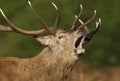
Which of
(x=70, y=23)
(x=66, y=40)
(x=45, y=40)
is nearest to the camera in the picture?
(x=66, y=40)

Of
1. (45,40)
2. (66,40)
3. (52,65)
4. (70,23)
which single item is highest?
(70,23)

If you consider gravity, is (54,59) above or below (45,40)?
below

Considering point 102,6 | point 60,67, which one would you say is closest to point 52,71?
point 60,67

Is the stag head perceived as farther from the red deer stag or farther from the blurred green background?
the blurred green background

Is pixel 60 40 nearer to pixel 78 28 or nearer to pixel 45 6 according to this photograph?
pixel 78 28

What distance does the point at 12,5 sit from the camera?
2309 cm

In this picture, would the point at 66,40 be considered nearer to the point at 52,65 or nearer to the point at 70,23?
the point at 52,65

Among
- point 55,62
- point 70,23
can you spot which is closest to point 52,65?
point 55,62

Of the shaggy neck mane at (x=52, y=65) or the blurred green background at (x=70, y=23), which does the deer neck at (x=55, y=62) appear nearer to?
the shaggy neck mane at (x=52, y=65)

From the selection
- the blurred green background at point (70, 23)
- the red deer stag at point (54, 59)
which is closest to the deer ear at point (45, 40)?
the red deer stag at point (54, 59)

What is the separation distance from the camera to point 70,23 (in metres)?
21.3

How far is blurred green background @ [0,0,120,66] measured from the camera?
21.4 m

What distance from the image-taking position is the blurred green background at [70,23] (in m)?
21.4

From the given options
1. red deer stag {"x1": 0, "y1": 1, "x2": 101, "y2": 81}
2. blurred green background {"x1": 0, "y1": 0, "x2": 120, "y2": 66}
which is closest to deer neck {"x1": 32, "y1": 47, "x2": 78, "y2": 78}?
red deer stag {"x1": 0, "y1": 1, "x2": 101, "y2": 81}
